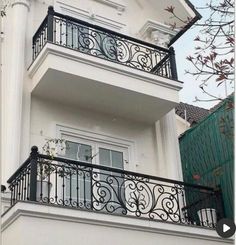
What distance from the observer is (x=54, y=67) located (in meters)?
9.44

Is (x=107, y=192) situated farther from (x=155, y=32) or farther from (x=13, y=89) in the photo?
(x=155, y=32)

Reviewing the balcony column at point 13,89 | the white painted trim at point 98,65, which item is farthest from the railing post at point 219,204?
the balcony column at point 13,89

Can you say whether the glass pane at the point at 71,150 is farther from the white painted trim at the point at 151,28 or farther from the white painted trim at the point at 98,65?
the white painted trim at the point at 151,28

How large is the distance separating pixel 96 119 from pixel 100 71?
113 centimetres

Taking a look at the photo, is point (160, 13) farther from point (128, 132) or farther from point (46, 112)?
point (46, 112)

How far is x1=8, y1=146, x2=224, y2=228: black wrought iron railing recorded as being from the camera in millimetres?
8016

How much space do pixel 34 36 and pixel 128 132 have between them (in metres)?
2.73

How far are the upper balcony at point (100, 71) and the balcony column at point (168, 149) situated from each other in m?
0.40

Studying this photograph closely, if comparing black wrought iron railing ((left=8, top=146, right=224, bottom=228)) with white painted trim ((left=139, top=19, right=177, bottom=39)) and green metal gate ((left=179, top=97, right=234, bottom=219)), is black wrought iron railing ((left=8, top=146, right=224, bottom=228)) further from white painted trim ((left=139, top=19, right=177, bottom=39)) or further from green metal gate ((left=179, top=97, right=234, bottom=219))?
white painted trim ((left=139, top=19, right=177, bottom=39))

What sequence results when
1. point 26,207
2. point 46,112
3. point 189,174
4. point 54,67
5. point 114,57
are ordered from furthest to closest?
point 189,174
point 114,57
point 46,112
point 54,67
point 26,207

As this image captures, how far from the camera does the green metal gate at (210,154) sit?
10.8 meters

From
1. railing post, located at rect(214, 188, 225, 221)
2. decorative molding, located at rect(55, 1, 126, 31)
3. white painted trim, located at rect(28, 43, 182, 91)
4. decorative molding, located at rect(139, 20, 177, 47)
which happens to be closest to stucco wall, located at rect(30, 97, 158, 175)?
white painted trim, located at rect(28, 43, 182, 91)

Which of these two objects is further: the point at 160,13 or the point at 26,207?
the point at 160,13

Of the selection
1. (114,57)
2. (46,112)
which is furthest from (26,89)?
(114,57)
